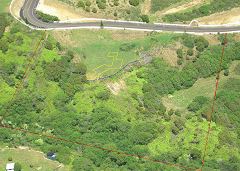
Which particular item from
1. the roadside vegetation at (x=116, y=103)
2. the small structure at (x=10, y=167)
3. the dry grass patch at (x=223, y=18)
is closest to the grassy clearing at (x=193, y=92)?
the roadside vegetation at (x=116, y=103)

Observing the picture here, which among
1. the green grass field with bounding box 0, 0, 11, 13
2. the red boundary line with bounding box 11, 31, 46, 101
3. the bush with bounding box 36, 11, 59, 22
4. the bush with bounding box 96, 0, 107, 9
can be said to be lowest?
the red boundary line with bounding box 11, 31, 46, 101

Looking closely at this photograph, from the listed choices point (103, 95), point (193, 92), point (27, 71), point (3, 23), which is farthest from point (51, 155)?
point (193, 92)

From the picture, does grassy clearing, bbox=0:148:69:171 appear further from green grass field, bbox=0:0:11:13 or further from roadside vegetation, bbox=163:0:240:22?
roadside vegetation, bbox=163:0:240:22

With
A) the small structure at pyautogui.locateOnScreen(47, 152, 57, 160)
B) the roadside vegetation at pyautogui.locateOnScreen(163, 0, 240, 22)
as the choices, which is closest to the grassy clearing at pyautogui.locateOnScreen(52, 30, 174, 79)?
the roadside vegetation at pyautogui.locateOnScreen(163, 0, 240, 22)

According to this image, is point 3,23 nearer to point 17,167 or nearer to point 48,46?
point 48,46

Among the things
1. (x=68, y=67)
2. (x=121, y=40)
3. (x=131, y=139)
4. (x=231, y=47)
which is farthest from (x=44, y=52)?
(x=231, y=47)

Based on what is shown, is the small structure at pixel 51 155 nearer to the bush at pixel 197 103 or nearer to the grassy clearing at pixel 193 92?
the grassy clearing at pixel 193 92

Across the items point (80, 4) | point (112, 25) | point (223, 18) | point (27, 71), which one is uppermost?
point (80, 4)
